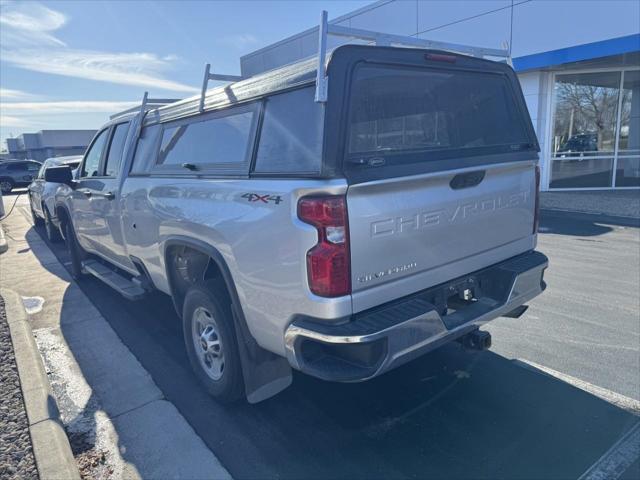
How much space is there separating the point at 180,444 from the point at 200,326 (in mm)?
888

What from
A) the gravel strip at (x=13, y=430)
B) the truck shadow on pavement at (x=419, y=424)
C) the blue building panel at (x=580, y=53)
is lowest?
the truck shadow on pavement at (x=419, y=424)

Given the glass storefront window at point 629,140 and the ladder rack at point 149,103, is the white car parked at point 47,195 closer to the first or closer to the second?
the ladder rack at point 149,103

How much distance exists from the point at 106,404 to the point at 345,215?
250 cm

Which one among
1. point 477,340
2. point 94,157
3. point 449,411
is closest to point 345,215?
point 477,340

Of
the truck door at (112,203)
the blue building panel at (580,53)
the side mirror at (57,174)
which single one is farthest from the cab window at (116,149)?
the blue building panel at (580,53)

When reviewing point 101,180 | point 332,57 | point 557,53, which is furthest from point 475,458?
point 557,53

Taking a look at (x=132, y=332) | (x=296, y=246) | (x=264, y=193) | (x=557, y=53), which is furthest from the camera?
(x=557, y=53)

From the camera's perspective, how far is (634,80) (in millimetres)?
13609

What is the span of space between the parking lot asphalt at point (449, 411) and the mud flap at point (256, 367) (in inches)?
11.2

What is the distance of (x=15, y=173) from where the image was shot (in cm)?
2528

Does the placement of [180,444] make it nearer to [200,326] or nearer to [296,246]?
[200,326]

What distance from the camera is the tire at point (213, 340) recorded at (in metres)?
3.22

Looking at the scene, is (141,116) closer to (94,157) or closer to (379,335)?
(94,157)

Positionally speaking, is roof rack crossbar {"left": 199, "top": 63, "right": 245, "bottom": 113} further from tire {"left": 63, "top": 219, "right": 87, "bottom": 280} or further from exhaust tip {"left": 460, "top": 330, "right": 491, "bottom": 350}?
tire {"left": 63, "top": 219, "right": 87, "bottom": 280}
